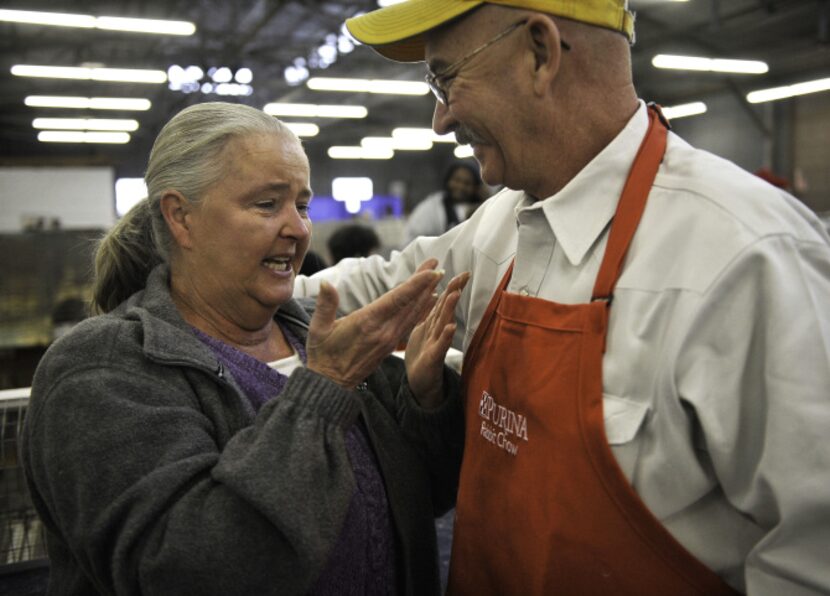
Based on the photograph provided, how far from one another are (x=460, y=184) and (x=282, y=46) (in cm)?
1053

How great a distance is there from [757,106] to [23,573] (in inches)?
648

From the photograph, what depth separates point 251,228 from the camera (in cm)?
149

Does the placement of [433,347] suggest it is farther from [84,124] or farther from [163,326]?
[84,124]

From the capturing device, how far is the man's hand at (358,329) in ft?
4.06

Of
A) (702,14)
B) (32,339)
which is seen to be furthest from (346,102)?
(32,339)

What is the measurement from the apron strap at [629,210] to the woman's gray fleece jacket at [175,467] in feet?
1.57

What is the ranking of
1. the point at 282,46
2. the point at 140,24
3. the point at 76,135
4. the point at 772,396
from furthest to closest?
the point at 76,135 < the point at 282,46 < the point at 140,24 < the point at 772,396

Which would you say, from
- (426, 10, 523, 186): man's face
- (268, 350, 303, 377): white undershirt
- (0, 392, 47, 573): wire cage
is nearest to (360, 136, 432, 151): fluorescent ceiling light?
(0, 392, 47, 573): wire cage

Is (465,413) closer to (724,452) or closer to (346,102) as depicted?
(724,452)

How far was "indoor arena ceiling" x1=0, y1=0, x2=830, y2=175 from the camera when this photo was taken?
11961 mm

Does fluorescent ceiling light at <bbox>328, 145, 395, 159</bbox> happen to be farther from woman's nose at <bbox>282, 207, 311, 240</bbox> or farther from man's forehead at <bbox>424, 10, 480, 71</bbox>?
man's forehead at <bbox>424, 10, 480, 71</bbox>

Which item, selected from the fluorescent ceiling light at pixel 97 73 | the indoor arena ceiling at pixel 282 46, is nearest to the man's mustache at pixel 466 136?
the fluorescent ceiling light at pixel 97 73

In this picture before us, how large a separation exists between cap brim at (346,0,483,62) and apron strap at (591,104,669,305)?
1.27 ft

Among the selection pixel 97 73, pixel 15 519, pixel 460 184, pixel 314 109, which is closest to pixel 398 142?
pixel 314 109
